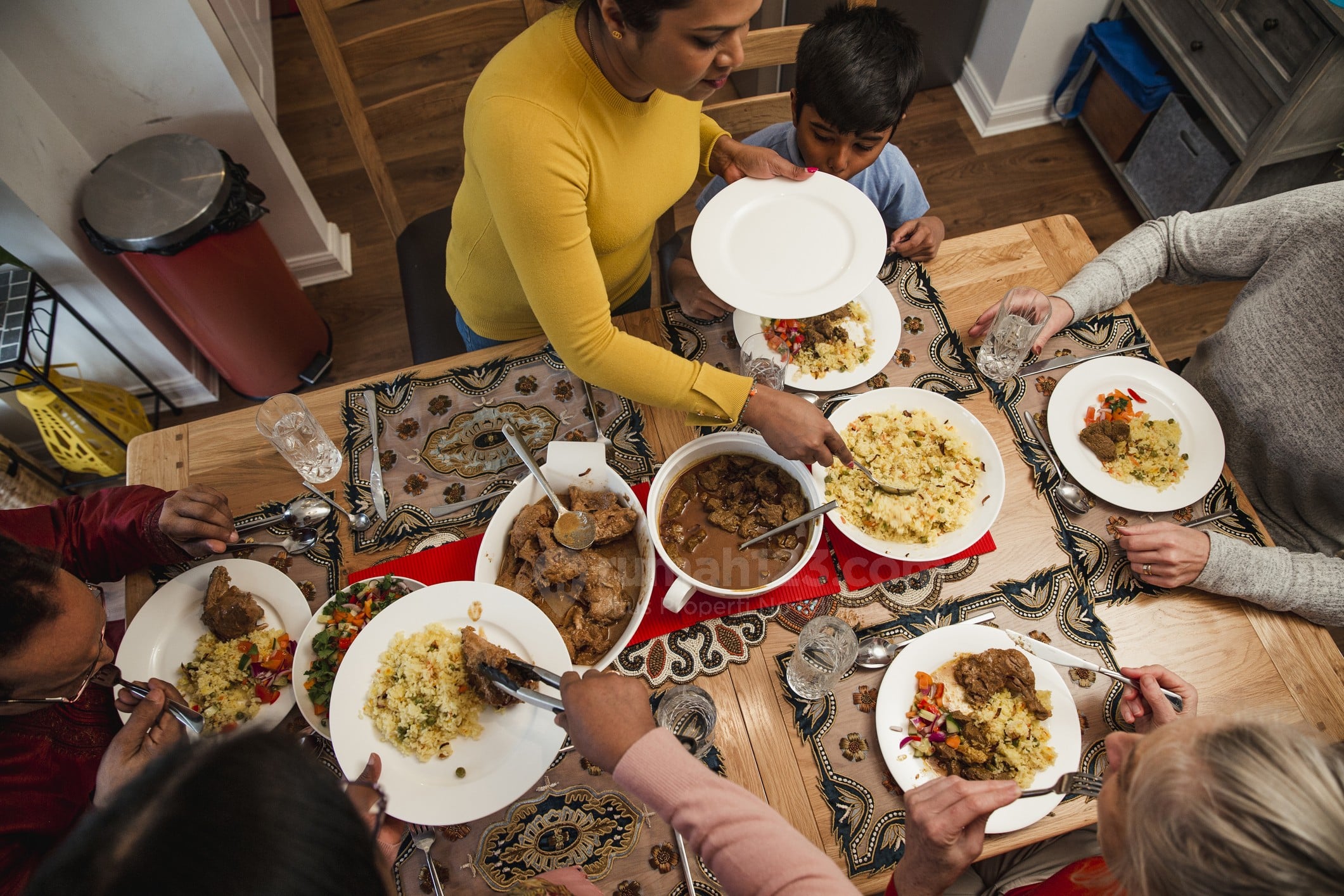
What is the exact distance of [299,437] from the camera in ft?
4.84

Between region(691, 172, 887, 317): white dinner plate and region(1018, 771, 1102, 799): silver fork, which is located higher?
region(691, 172, 887, 317): white dinner plate

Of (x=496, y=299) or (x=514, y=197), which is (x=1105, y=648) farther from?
(x=496, y=299)

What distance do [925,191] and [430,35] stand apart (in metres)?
2.24

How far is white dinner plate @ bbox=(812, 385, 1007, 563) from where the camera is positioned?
1348mm

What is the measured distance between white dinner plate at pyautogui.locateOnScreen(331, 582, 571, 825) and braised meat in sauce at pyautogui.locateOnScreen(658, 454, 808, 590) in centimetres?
29

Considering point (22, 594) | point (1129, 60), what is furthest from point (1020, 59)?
point (22, 594)

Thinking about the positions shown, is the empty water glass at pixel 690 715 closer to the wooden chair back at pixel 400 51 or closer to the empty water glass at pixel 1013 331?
the empty water glass at pixel 1013 331

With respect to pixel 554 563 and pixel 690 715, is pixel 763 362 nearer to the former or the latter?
pixel 554 563

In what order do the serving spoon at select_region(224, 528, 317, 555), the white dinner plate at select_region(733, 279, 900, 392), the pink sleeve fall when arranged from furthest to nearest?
the white dinner plate at select_region(733, 279, 900, 392) < the serving spoon at select_region(224, 528, 317, 555) < the pink sleeve

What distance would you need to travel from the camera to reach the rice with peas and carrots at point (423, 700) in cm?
115

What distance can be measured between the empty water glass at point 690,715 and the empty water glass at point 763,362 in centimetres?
61

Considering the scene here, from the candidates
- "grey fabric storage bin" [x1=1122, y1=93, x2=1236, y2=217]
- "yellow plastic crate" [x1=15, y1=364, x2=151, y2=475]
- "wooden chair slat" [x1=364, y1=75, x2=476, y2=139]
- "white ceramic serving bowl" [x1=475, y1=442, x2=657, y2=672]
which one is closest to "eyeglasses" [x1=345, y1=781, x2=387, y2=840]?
"white ceramic serving bowl" [x1=475, y1=442, x2=657, y2=672]

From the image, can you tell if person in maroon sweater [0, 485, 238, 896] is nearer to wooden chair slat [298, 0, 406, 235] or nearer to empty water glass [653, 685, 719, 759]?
empty water glass [653, 685, 719, 759]

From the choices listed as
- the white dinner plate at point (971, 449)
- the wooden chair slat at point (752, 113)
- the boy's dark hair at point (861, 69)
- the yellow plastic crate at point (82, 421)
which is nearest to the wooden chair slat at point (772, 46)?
the wooden chair slat at point (752, 113)
